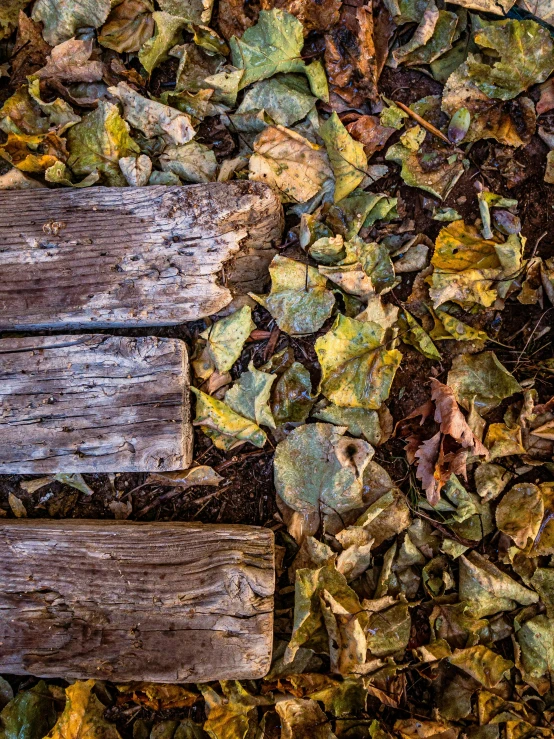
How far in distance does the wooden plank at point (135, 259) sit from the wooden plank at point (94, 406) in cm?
12

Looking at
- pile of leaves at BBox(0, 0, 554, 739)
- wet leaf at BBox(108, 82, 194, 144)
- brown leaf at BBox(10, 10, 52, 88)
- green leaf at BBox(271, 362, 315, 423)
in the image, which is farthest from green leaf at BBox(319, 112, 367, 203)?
brown leaf at BBox(10, 10, 52, 88)

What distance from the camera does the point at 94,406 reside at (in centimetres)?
190

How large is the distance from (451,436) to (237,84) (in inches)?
60.3

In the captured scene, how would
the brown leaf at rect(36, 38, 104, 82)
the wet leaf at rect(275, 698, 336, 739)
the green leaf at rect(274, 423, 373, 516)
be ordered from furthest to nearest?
the brown leaf at rect(36, 38, 104, 82) → the green leaf at rect(274, 423, 373, 516) → the wet leaf at rect(275, 698, 336, 739)

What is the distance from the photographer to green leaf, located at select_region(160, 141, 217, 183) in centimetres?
204

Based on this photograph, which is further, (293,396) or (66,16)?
(66,16)

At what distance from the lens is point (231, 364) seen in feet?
6.47

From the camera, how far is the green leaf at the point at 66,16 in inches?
81.4

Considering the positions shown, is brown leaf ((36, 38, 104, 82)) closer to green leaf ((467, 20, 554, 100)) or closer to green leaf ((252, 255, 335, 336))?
green leaf ((252, 255, 335, 336))

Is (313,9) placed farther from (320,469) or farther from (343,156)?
(320,469)

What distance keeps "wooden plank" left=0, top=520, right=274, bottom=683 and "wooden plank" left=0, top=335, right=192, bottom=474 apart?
0.27 meters

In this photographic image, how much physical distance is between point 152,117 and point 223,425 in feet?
3.96

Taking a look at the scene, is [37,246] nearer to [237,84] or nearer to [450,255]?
[237,84]

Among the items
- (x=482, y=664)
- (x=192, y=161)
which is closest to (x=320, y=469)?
(x=482, y=664)
